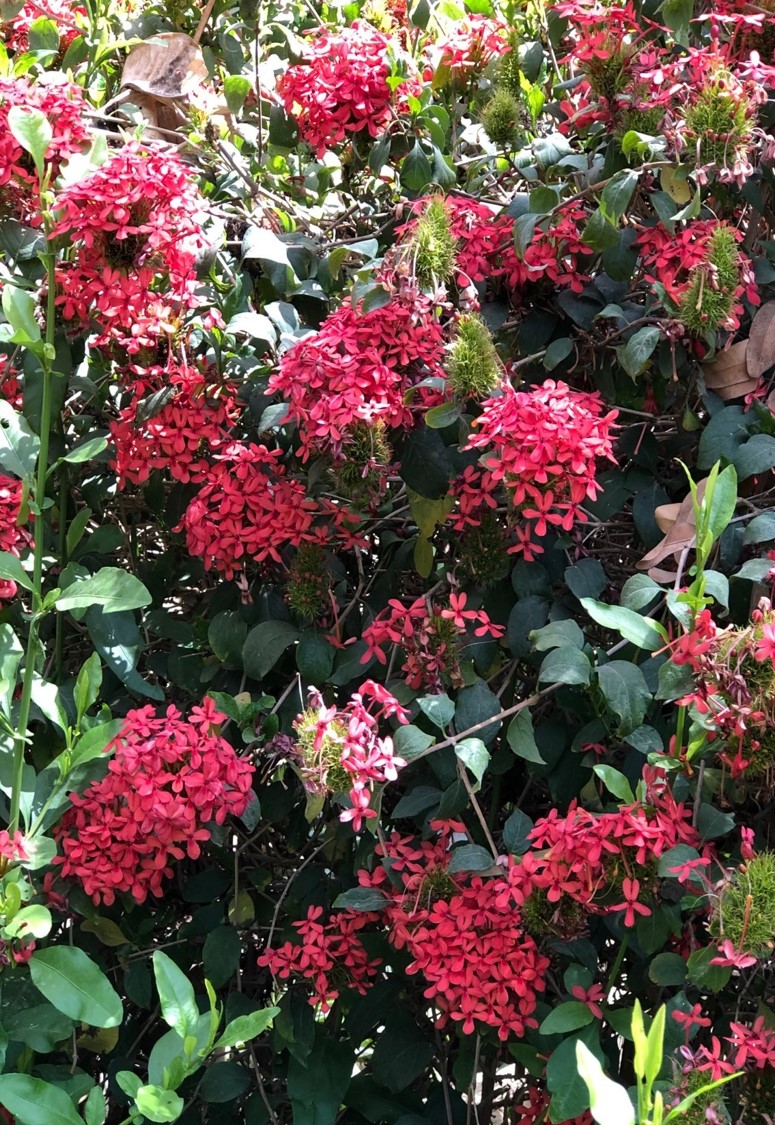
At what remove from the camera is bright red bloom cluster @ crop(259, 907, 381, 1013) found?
4.13 feet

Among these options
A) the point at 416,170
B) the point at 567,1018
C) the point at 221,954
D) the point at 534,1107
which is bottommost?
the point at 534,1107

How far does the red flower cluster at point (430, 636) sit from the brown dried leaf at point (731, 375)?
1.23ft

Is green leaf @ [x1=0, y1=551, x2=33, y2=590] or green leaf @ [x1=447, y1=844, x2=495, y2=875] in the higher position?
green leaf @ [x1=0, y1=551, x2=33, y2=590]

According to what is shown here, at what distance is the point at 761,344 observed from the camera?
1302 millimetres

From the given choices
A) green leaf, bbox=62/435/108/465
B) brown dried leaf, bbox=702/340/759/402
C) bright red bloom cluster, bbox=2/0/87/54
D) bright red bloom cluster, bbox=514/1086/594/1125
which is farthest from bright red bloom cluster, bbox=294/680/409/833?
bright red bloom cluster, bbox=2/0/87/54

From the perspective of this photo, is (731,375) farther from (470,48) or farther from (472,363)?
(470,48)

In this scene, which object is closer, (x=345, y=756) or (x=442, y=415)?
(x=345, y=756)

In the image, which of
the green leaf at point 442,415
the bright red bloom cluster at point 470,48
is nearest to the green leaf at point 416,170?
the bright red bloom cluster at point 470,48

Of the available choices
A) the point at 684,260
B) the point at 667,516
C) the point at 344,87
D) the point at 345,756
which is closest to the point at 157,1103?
the point at 345,756

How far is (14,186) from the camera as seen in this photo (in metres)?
1.34

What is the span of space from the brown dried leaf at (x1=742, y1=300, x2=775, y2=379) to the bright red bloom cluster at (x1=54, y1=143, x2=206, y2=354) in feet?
1.99

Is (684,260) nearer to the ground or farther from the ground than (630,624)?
farther from the ground

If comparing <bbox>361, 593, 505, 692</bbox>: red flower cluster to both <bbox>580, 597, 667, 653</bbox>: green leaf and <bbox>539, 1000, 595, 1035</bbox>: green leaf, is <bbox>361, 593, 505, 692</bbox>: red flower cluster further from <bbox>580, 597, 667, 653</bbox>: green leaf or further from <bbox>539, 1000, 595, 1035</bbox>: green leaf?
<bbox>539, 1000, 595, 1035</bbox>: green leaf

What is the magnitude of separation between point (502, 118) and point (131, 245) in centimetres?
47
